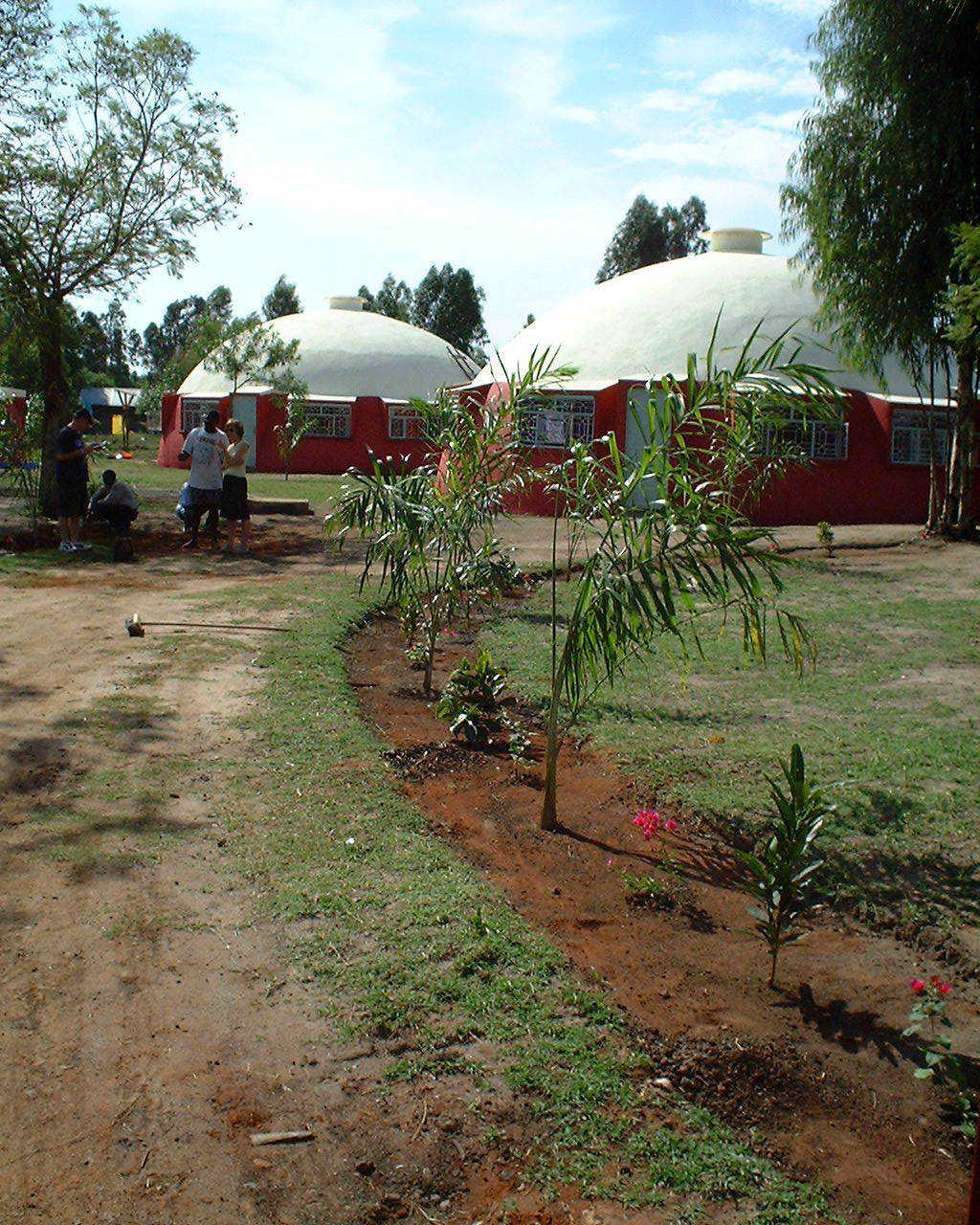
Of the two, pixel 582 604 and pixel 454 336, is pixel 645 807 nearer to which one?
pixel 582 604

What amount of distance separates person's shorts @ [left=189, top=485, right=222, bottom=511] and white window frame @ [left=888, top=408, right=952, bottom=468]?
1235cm

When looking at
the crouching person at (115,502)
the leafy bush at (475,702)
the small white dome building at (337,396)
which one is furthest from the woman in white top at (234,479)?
the small white dome building at (337,396)

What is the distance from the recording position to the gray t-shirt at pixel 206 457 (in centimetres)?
1183

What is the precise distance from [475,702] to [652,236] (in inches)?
1598

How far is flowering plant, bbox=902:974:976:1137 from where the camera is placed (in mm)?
3193

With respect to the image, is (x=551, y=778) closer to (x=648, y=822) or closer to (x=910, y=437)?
(x=648, y=822)

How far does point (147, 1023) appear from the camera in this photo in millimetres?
3314

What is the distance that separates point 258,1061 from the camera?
10.4 ft

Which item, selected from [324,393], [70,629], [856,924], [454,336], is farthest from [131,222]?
[454,336]

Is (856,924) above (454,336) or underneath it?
underneath

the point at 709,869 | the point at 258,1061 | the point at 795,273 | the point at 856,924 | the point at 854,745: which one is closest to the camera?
the point at 258,1061

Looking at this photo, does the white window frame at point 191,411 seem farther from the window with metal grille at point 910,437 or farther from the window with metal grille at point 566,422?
the window with metal grille at point 910,437

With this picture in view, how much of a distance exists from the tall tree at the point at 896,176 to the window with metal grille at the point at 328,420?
19462 millimetres

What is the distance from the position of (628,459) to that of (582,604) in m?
0.70
